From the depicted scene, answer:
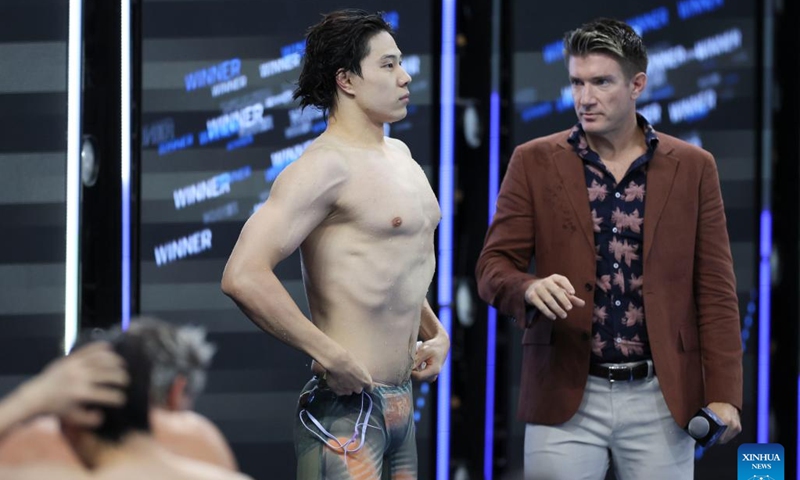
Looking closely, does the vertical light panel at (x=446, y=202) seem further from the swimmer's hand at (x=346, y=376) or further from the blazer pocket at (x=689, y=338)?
the swimmer's hand at (x=346, y=376)

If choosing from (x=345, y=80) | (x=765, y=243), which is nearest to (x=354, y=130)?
(x=345, y=80)

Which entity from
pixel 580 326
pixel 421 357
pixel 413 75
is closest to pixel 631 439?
pixel 580 326

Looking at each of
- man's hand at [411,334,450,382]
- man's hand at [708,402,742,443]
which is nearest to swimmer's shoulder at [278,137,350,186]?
man's hand at [411,334,450,382]

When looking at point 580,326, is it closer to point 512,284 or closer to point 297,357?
point 512,284

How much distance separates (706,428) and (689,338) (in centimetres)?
23

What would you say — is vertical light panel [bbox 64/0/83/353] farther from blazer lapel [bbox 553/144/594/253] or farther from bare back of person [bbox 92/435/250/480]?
bare back of person [bbox 92/435/250/480]

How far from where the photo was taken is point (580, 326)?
2.92 metres

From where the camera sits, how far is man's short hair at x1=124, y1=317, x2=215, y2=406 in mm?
1471

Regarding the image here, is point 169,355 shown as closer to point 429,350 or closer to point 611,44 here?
point 429,350

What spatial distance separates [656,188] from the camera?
298cm

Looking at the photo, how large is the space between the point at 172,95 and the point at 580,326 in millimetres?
1866

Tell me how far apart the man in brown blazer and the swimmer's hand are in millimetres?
499

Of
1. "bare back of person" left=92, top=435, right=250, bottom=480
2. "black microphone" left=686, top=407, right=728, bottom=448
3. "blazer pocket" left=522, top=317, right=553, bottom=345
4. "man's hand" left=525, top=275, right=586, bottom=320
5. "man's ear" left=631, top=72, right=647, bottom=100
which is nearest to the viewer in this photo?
"bare back of person" left=92, top=435, right=250, bottom=480

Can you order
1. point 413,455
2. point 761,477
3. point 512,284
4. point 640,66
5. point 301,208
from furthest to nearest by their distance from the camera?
point 761,477 < point 640,66 < point 512,284 < point 413,455 < point 301,208
